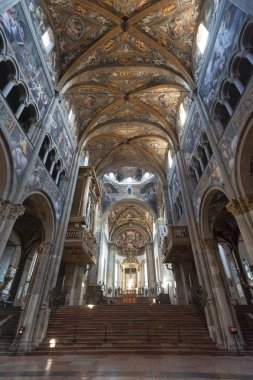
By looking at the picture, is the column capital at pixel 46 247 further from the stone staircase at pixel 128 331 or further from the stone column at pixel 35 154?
the stone column at pixel 35 154

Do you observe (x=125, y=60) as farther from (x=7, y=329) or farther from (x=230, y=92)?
(x=7, y=329)

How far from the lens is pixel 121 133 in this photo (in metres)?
22.0

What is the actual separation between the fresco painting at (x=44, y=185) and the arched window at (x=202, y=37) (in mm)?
11211

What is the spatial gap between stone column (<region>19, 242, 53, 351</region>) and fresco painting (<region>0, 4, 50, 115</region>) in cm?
784

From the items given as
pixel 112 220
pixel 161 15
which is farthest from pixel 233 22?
pixel 112 220

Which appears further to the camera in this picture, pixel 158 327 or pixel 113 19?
pixel 113 19

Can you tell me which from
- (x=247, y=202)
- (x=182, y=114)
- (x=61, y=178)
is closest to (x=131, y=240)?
(x=61, y=178)

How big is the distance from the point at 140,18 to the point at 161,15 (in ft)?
4.05

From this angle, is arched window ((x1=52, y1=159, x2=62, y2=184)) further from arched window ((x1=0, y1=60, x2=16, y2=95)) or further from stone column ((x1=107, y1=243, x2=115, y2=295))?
stone column ((x1=107, y1=243, x2=115, y2=295))

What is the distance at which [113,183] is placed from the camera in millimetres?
31938

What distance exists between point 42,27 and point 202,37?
9050 mm

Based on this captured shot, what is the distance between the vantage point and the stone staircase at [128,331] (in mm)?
8680

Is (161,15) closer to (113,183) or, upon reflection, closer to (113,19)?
(113,19)

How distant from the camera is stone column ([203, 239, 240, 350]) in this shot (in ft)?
29.2
